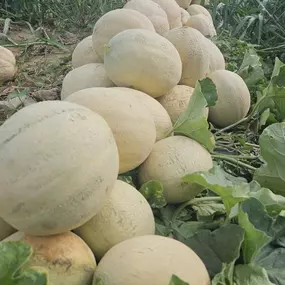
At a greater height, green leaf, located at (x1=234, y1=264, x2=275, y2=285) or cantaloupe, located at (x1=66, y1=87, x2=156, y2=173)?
cantaloupe, located at (x1=66, y1=87, x2=156, y2=173)

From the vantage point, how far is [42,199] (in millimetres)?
1040

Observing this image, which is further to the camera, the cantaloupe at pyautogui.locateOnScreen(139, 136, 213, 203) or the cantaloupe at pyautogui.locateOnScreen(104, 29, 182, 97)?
the cantaloupe at pyautogui.locateOnScreen(104, 29, 182, 97)

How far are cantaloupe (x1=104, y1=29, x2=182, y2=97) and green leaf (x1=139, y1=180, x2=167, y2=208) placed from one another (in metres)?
0.40

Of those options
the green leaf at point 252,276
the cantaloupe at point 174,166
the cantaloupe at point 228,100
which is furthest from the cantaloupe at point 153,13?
the green leaf at point 252,276

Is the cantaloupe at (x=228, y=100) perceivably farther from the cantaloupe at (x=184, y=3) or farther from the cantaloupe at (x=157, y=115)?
the cantaloupe at (x=184, y=3)

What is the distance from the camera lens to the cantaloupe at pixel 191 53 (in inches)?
75.2

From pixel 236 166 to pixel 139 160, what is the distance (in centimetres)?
50

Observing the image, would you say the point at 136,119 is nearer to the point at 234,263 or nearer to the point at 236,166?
the point at 234,263

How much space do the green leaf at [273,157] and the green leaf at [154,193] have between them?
0.31 meters

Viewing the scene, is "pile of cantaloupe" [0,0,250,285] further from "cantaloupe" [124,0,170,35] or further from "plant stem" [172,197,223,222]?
"cantaloupe" [124,0,170,35]

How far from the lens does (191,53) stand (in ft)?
6.25

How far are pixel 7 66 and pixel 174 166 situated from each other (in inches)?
68.2

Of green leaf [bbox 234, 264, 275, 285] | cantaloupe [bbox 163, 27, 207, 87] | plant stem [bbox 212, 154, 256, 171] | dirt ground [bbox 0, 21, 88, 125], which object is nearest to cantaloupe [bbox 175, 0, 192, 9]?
dirt ground [bbox 0, 21, 88, 125]

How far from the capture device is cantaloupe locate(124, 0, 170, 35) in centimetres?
230
